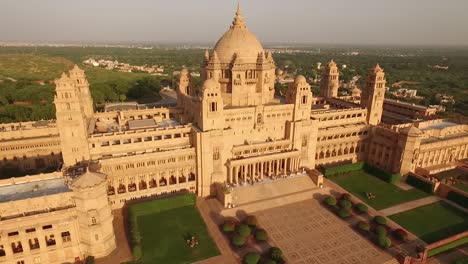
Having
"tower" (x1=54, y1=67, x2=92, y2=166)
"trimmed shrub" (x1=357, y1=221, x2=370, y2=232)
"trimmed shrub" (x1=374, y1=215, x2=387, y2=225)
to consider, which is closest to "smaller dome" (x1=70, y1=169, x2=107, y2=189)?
"tower" (x1=54, y1=67, x2=92, y2=166)

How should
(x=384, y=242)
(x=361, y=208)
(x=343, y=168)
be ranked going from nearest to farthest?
(x=384, y=242) → (x=361, y=208) → (x=343, y=168)

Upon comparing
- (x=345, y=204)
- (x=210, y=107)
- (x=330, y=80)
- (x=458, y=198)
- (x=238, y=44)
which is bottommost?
(x=458, y=198)

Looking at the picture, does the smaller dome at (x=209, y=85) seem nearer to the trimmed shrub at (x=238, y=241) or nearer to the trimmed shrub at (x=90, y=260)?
the trimmed shrub at (x=238, y=241)

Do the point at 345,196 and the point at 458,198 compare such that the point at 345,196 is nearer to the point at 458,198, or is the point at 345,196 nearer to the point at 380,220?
the point at 380,220

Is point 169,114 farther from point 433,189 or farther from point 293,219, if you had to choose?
point 433,189

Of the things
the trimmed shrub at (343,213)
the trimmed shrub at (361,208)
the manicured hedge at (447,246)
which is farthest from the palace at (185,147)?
the manicured hedge at (447,246)

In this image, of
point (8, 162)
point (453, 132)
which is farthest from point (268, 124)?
point (8, 162)

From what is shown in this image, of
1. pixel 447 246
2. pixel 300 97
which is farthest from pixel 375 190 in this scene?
pixel 300 97

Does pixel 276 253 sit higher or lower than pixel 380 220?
lower
